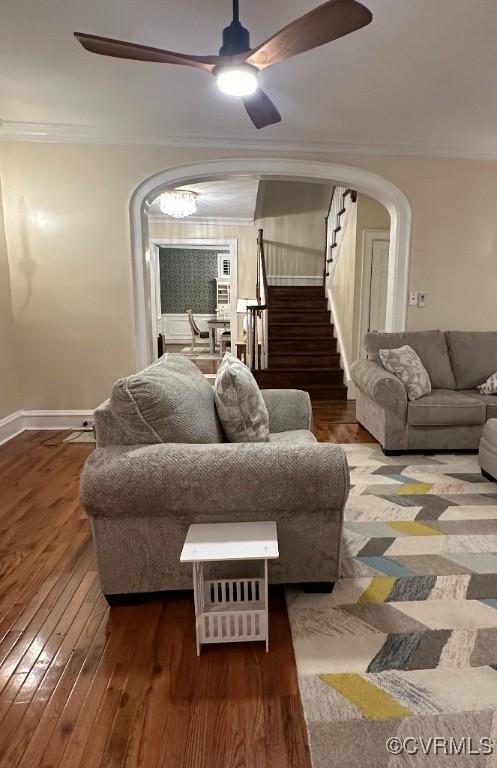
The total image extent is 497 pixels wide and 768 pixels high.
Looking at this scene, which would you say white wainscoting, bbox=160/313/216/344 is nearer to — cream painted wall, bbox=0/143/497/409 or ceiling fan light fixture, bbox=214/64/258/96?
cream painted wall, bbox=0/143/497/409

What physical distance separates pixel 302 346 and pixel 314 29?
4.56 meters

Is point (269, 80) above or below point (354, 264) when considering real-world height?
above

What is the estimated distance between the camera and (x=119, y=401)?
1.60 metres

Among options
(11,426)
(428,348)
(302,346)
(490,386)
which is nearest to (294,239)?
(302,346)

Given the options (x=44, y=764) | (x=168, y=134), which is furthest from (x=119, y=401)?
(x=168, y=134)

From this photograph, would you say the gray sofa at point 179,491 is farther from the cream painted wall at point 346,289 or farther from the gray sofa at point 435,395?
the cream painted wall at point 346,289

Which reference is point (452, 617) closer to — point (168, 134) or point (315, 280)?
point (168, 134)

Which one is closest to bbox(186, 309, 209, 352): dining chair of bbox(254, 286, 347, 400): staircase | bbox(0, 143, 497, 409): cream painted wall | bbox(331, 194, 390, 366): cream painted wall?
bbox(254, 286, 347, 400): staircase

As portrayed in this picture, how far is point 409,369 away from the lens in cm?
341

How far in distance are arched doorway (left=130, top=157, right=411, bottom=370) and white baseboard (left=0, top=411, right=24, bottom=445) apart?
1190 mm

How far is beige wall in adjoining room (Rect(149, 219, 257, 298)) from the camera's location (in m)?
7.84

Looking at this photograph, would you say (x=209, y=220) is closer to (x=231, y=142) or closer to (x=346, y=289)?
(x=346, y=289)

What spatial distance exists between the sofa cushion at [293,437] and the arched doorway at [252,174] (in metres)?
2.07

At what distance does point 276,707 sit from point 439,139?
4.37m
